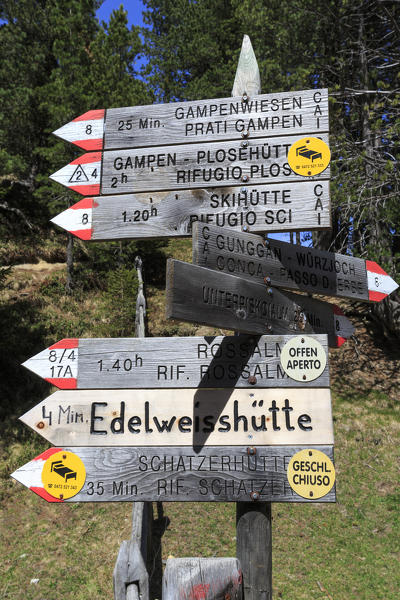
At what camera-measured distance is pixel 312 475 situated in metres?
2.37

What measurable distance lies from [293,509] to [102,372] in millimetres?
5933

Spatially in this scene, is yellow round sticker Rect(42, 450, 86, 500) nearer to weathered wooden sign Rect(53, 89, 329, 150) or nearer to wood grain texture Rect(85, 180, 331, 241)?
wood grain texture Rect(85, 180, 331, 241)

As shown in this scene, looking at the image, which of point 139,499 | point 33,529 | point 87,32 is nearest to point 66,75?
point 87,32

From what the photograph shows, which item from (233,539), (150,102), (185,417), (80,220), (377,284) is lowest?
(233,539)

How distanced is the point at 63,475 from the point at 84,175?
1815mm

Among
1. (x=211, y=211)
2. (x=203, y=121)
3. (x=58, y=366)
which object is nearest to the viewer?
(x=58, y=366)

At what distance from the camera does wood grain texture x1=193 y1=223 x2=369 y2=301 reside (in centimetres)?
253

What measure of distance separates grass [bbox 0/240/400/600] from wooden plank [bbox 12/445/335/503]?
411 centimetres

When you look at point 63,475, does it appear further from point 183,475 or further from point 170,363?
point 170,363

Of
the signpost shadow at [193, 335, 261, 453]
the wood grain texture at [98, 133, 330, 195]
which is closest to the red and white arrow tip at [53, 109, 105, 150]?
the wood grain texture at [98, 133, 330, 195]

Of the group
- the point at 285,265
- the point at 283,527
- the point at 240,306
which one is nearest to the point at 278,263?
the point at 285,265

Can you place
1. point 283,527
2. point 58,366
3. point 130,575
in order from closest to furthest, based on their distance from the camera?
point 58,366
point 130,575
point 283,527

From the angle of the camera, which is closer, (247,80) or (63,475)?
(63,475)

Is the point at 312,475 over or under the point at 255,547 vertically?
over
